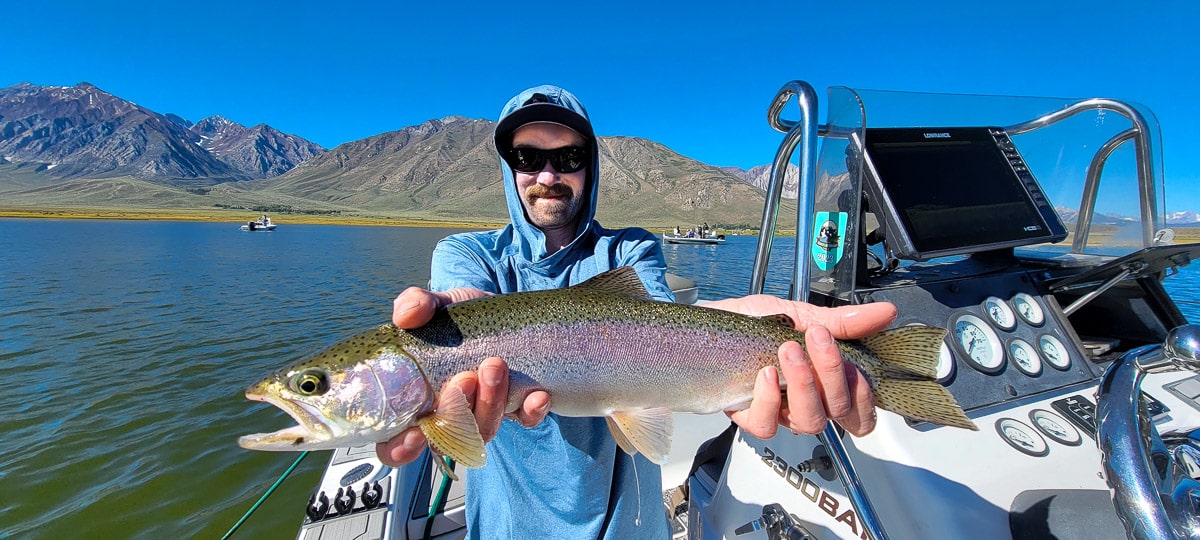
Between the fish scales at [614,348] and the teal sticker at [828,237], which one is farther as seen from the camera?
the teal sticker at [828,237]

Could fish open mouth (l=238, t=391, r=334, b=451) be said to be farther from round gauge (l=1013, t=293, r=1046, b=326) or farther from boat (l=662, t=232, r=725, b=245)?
boat (l=662, t=232, r=725, b=245)

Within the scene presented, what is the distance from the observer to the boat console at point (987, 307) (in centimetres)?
227

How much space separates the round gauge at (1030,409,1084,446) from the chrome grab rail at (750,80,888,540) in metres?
1.19

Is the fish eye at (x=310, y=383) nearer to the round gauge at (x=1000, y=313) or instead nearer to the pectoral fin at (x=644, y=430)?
the pectoral fin at (x=644, y=430)

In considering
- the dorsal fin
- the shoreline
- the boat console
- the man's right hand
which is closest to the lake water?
the boat console

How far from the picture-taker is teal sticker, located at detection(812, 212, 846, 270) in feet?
11.1

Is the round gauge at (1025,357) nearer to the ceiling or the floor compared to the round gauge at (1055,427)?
nearer to the ceiling

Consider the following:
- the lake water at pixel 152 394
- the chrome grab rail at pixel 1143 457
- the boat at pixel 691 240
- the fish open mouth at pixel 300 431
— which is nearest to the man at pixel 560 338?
the fish open mouth at pixel 300 431

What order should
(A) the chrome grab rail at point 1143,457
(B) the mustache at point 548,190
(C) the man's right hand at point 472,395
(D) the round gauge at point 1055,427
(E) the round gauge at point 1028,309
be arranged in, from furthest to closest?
(E) the round gauge at point 1028,309
(B) the mustache at point 548,190
(D) the round gauge at point 1055,427
(C) the man's right hand at point 472,395
(A) the chrome grab rail at point 1143,457

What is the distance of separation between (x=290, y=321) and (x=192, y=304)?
19.2ft

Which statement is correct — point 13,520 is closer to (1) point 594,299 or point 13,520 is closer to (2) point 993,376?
(1) point 594,299

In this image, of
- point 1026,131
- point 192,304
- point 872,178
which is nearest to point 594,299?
point 872,178

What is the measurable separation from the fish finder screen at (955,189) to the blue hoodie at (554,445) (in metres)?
1.76

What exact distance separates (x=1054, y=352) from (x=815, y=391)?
2.26 m
